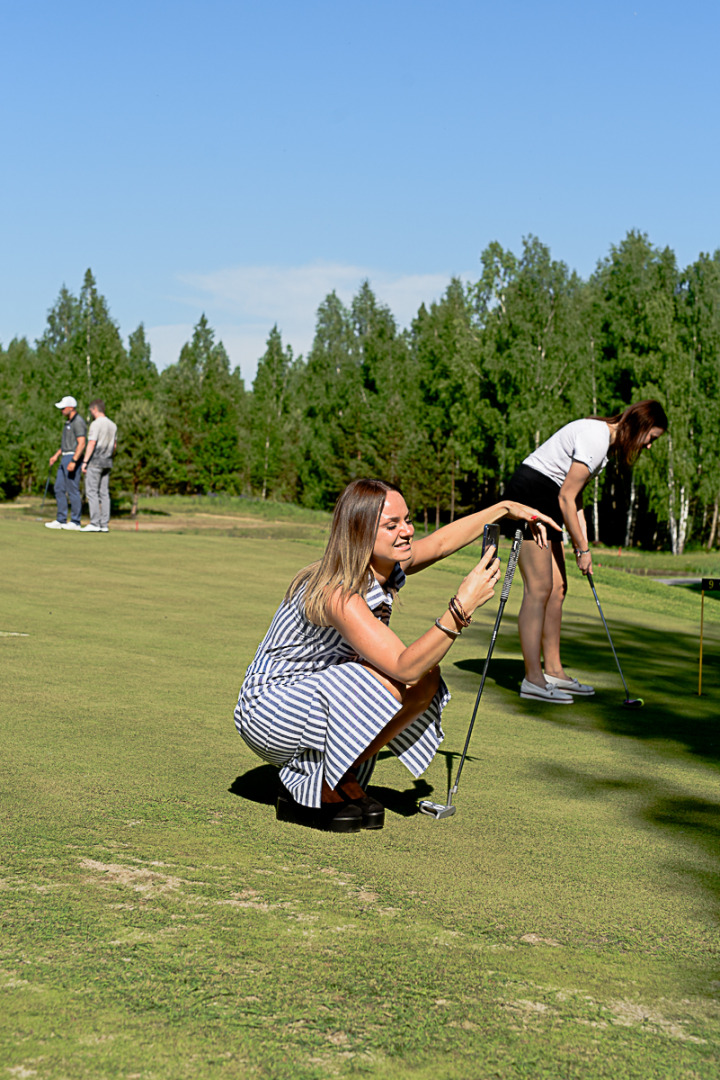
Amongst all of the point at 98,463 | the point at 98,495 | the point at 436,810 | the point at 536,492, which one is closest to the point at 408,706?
the point at 436,810

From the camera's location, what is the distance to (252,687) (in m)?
3.67

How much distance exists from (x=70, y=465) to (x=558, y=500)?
10899 millimetres

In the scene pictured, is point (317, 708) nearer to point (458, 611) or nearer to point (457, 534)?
point (458, 611)

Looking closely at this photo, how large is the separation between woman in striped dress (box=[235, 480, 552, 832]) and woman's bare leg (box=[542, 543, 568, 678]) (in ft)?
9.51

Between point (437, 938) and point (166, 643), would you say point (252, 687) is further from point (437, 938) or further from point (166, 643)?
point (166, 643)

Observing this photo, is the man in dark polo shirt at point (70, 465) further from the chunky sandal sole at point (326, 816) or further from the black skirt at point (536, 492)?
the chunky sandal sole at point (326, 816)

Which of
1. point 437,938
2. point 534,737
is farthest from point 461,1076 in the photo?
point 534,737

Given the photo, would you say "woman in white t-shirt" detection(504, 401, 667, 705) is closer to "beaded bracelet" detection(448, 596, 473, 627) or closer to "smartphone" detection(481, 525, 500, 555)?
"smartphone" detection(481, 525, 500, 555)

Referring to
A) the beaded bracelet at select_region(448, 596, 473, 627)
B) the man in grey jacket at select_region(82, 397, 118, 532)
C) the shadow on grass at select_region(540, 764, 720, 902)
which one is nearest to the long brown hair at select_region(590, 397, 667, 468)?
the shadow on grass at select_region(540, 764, 720, 902)

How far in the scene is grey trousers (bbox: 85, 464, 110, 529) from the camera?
16.1 m

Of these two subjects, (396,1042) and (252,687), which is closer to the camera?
(396,1042)

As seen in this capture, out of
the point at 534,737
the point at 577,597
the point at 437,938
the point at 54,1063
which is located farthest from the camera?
the point at 577,597

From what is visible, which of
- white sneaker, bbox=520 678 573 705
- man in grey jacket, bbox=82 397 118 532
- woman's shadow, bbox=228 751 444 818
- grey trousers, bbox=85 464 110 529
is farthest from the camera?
grey trousers, bbox=85 464 110 529

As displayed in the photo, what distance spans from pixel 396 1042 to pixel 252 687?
1.73m
